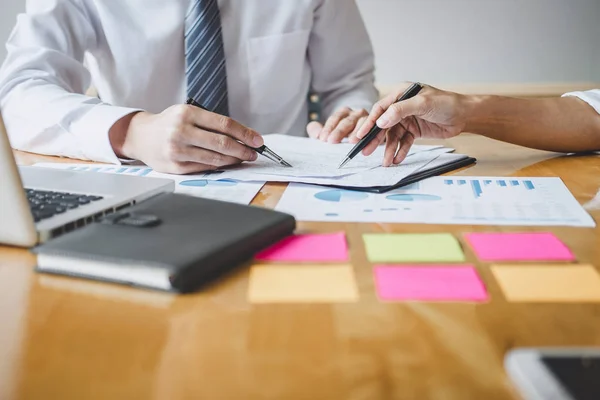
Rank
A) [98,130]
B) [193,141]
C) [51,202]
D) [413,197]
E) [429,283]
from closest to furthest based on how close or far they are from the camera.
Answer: [429,283] → [51,202] → [413,197] → [193,141] → [98,130]

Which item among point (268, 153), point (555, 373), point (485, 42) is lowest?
point (485, 42)

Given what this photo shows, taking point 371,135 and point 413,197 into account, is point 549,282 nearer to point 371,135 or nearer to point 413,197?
point 413,197

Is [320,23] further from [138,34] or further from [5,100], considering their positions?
[5,100]

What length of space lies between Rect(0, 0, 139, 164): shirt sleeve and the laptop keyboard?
30 centimetres

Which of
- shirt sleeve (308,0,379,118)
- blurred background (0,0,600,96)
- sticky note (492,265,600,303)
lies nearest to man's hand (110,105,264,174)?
sticky note (492,265,600,303)

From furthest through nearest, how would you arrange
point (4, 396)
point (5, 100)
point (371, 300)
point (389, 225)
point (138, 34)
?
point (138, 34)
point (5, 100)
point (389, 225)
point (371, 300)
point (4, 396)

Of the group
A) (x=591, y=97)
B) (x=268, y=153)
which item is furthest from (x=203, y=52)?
(x=591, y=97)

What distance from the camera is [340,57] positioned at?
1624mm

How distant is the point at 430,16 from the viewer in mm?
2262

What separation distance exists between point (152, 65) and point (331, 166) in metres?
0.66

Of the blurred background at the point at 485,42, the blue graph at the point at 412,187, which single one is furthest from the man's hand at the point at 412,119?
the blurred background at the point at 485,42

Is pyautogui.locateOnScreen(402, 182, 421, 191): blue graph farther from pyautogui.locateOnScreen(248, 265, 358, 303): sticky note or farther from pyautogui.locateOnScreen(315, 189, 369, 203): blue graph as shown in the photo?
pyautogui.locateOnScreen(248, 265, 358, 303): sticky note

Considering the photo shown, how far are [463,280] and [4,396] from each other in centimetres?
36

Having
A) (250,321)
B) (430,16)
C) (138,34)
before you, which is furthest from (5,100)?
(430,16)
